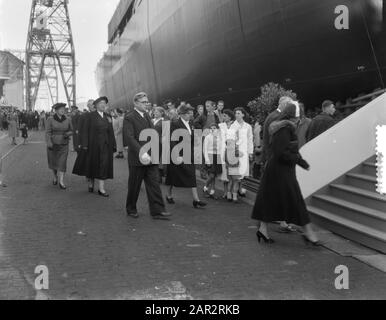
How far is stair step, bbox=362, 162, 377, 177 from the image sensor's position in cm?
611

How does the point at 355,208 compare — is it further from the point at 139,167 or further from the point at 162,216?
the point at 139,167

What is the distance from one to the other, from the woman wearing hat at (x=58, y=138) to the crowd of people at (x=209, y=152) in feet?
0.04

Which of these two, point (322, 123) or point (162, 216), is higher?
point (322, 123)

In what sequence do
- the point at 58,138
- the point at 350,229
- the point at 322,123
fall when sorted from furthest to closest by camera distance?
the point at 58,138 → the point at 322,123 → the point at 350,229

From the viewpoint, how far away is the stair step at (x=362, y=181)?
5.83 metres

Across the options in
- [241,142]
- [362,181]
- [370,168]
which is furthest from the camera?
[241,142]

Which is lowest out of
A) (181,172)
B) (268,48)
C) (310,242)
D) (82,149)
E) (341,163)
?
(310,242)

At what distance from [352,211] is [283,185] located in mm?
1111

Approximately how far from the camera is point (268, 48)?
12086mm

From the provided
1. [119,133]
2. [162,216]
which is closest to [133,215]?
[162,216]

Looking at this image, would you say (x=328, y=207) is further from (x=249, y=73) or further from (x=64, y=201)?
(x=249, y=73)

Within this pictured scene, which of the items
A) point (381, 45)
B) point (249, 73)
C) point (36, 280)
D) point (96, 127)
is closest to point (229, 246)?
point (36, 280)

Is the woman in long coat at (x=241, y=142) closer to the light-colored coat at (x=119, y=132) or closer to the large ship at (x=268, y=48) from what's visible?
the large ship at (x=268, y=48)

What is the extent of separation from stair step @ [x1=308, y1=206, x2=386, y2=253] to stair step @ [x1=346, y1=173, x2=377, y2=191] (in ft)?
1.77
